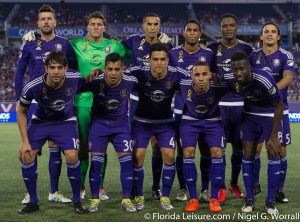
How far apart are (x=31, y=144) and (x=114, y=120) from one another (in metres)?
0.96

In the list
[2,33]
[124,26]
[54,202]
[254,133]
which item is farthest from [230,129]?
[2,33]

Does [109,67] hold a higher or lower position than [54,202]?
higher

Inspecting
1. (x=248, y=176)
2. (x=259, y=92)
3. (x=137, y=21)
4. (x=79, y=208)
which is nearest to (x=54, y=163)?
(x=79, y=208)

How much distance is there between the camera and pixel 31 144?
5.55m

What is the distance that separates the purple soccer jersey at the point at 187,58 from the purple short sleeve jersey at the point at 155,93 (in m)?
0.27

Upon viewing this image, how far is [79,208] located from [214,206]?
148 centimetres

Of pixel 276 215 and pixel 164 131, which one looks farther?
pixel 164 131

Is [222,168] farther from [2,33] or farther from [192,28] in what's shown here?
[2,33]

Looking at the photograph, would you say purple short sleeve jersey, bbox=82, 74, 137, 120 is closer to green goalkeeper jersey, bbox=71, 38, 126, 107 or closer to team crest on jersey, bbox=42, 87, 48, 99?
green goalkeeper jersey, bbox=71, 38, 126, 107

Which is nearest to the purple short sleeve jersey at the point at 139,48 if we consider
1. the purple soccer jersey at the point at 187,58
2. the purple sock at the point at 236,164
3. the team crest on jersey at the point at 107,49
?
the purple soccer jersey at the point at 187,58

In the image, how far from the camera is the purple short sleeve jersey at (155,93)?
5.81 meters

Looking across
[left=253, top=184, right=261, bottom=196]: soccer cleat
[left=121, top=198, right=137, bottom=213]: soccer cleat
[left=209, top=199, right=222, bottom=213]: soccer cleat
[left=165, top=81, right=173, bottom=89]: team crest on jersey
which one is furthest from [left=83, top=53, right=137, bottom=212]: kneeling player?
[left=253, top=184, right=261, bottom=196]: soccer cleat

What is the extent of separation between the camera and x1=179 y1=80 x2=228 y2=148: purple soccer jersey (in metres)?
5.79

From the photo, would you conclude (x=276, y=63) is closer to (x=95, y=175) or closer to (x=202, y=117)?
(x=202, y=117)
